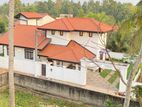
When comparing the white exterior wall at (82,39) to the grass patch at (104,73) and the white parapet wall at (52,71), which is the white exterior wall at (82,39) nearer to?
the grass patch at (104,73)

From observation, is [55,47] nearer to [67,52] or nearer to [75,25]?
[67,52]

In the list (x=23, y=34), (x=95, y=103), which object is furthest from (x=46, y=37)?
(x=95, y=103)

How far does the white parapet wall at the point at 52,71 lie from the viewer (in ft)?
66.8

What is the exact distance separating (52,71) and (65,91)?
2995 millimetres

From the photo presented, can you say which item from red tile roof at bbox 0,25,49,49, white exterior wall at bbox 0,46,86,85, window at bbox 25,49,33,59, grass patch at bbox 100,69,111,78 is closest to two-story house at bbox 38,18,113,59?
red tile roof at bbox 0,25,49,49

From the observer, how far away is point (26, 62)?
74.8 feet

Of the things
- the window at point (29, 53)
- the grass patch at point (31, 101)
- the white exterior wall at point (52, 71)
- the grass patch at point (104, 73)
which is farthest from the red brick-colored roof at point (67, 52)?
the grass patch at point (31, 101)

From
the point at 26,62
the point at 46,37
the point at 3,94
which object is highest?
the point at 46,37

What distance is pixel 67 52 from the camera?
75.8 ft

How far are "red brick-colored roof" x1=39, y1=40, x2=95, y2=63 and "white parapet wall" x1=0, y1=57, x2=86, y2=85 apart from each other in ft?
5.12

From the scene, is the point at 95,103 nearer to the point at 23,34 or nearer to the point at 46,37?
the point at 46,37

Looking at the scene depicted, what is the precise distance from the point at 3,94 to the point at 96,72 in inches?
355

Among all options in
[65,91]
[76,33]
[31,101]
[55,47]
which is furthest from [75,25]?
[31,101]

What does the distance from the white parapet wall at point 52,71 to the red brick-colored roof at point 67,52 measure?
156 cm
